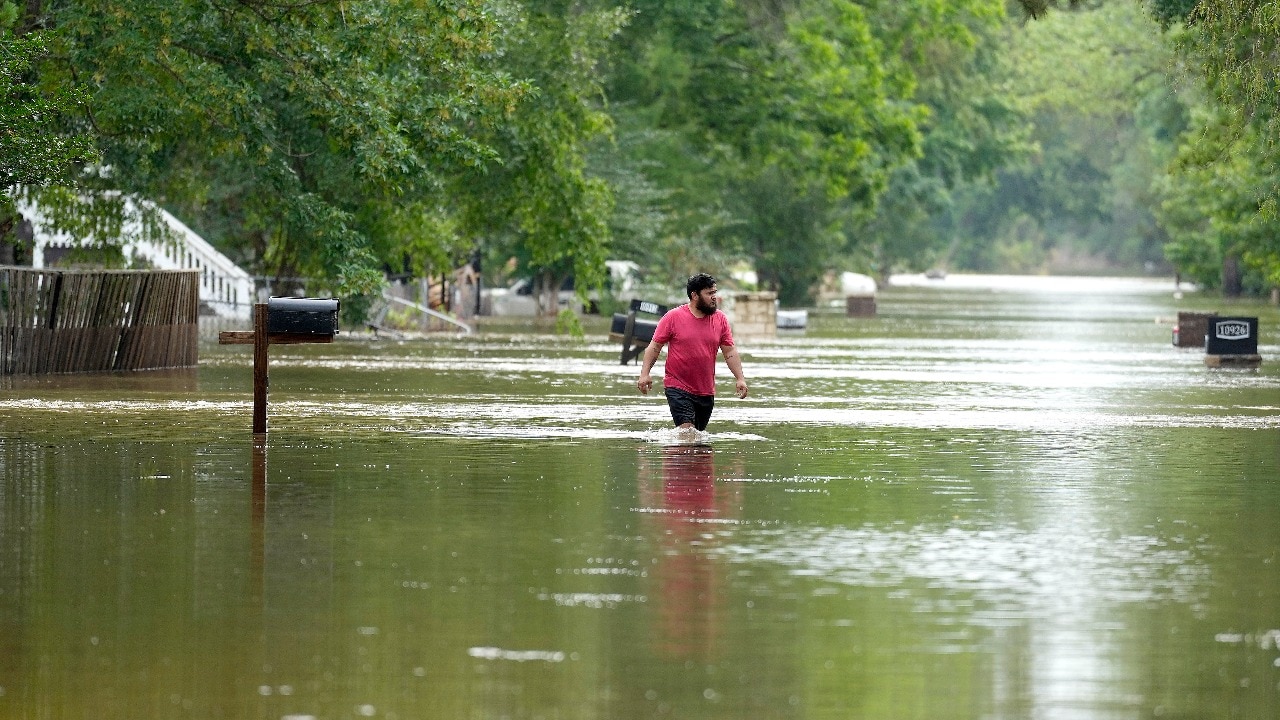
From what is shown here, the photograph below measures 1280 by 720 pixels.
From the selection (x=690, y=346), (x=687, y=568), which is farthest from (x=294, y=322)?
(x=687, y=568)

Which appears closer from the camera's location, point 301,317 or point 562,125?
point 301,317

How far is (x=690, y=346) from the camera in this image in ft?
64.7

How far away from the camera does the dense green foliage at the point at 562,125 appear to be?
28266 millimetres

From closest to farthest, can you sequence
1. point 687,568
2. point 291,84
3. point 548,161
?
point 687,568
point 291,84
point 548,161

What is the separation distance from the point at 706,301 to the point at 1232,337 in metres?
20.2

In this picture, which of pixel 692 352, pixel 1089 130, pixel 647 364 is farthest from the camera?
pixel 1089 130

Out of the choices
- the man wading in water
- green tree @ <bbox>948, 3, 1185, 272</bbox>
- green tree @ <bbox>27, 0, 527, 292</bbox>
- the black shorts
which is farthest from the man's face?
green tree @ <bbox>948, 3, 1185, 272</bbox>

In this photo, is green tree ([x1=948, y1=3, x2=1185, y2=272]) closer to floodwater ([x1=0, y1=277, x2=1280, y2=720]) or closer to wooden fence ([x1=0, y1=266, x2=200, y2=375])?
wooden fence ([x1=0, y1=266, x2=200, y2=375])

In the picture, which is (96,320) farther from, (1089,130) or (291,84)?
(1089,130)

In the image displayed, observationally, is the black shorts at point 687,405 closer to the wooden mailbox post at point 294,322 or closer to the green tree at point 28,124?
the wooden mailbox post at point 294,322

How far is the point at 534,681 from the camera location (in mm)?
8805

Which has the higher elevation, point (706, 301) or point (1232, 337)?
point (706, 301)

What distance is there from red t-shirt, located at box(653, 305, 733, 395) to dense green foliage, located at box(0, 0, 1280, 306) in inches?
320

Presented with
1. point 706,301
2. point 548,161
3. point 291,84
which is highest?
point 291,84
